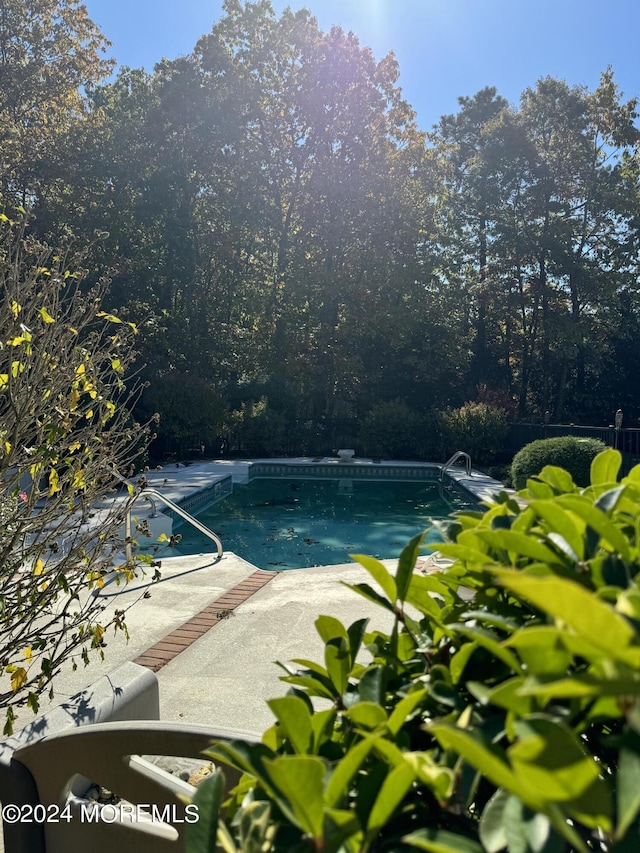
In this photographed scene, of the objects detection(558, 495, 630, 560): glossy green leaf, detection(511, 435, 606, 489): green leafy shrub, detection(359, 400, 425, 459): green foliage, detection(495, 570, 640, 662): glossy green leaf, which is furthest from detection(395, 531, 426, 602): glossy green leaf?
detection(359, 400, 425, 459): green foliage

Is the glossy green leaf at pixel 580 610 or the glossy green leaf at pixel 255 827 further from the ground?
the glossy green leaf at pixel 580 610

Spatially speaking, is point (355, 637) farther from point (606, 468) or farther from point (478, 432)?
point (478, 432)

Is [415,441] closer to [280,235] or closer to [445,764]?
[280,235]

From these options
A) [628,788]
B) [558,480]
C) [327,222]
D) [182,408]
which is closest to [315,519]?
[182,408]

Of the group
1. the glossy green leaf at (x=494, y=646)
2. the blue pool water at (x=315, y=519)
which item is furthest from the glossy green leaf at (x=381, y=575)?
the blue pool water at (x=315, y=519)

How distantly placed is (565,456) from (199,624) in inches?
304

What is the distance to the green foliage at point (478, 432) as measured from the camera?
17.7 meters

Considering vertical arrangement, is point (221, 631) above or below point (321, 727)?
below

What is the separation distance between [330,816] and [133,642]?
4.25m

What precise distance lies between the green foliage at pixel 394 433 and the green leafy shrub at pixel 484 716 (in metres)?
17.7

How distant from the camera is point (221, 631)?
4.69 meters

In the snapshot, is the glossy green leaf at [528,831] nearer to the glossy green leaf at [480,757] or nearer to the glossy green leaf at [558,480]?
the glossy green leaf at [480,757]

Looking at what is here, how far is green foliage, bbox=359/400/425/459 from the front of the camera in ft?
61.4

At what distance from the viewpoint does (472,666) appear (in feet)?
2.71
